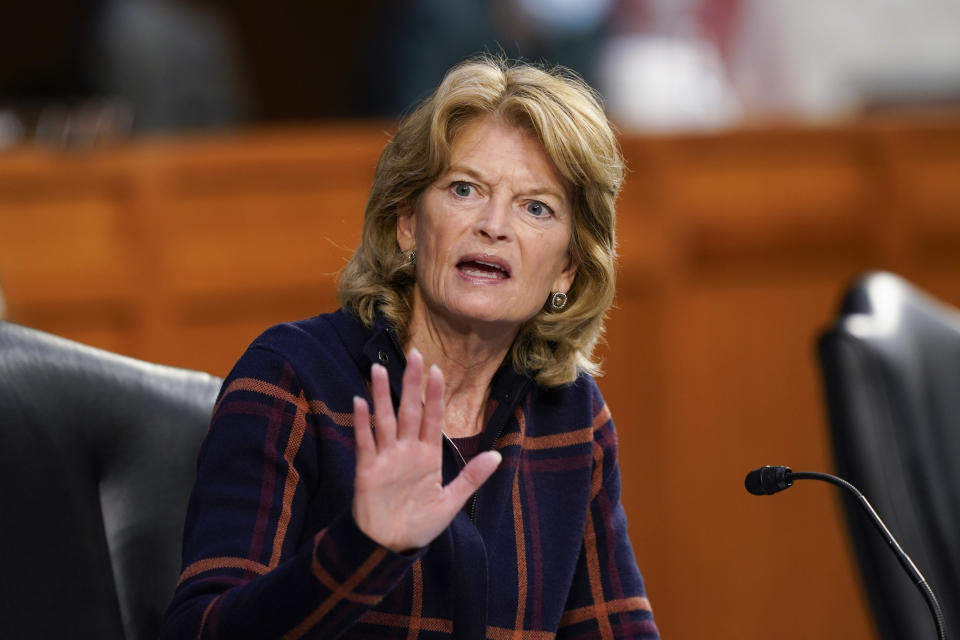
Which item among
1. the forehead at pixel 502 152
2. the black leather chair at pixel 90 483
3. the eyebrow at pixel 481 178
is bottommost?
the black leather chair at pixel 90 483

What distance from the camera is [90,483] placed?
145cm

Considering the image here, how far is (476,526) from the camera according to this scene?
1412mm

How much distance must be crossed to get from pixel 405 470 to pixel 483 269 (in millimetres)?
348

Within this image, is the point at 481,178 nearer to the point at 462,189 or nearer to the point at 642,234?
the point at 462,189

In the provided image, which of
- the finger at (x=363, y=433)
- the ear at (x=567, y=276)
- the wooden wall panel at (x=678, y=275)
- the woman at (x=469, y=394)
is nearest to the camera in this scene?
the finger at (x=363, y=433)

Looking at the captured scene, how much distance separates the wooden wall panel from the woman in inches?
62.2

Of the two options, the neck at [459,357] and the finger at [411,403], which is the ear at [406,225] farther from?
the finger at [411,403]

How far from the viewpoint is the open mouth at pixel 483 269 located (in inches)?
54.9

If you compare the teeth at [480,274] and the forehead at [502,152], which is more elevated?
the forehead at [502,152]

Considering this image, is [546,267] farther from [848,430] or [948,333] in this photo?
[948,333]

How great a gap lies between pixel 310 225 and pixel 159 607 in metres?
1.75

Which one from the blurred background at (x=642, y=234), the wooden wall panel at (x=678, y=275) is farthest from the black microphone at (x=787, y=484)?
the wooden wall panel at (x=678, y=275)

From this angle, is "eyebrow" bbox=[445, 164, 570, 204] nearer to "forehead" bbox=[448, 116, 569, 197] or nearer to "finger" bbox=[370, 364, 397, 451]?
"forehead" bbox=[448, 116, 569, 197]

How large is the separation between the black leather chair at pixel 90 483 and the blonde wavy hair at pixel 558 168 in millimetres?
250
